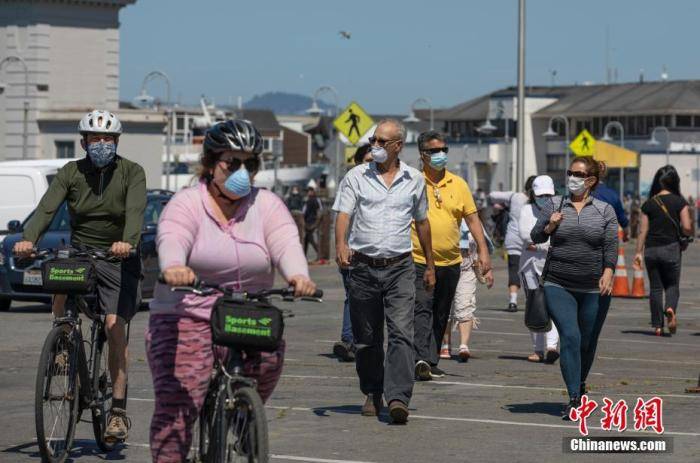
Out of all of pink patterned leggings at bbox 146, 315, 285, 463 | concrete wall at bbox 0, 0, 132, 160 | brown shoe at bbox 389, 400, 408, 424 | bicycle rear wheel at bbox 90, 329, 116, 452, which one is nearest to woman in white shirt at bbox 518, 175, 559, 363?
brown shoe at bbox 389, 400, 408, 424

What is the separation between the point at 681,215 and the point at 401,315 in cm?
749

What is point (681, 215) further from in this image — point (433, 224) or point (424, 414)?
point (424, 414)

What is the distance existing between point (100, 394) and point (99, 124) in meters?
1.55

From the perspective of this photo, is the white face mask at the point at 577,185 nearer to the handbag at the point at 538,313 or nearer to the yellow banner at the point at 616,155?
the handbag at the point at 538,313

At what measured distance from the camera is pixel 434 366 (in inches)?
522

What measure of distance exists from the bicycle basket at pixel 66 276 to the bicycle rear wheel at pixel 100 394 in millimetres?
478

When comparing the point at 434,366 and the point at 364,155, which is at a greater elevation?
the point at 364,155

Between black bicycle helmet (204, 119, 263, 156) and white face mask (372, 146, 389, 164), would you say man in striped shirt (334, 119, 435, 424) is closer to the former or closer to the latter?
white face mask (372, 146, 389, 164)

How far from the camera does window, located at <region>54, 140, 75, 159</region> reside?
6094 cm

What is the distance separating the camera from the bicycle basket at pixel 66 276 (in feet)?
29.2

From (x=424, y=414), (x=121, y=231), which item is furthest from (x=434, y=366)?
(x=121, y=231)

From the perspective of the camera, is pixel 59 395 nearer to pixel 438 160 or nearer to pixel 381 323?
pixel 381 323

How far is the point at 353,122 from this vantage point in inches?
1318

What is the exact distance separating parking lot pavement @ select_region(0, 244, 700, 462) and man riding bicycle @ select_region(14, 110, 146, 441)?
0.62 m
